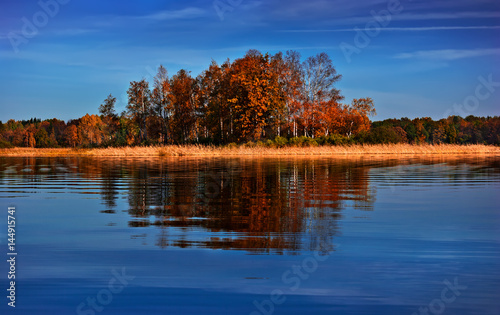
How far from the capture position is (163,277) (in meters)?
5.98

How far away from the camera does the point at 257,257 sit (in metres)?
6.84

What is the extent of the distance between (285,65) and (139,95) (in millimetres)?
30055

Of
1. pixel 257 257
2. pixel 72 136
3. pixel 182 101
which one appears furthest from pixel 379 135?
pixel 72 136

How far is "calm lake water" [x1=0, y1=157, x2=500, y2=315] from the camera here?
523 cm

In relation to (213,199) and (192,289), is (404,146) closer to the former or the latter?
(213,199)

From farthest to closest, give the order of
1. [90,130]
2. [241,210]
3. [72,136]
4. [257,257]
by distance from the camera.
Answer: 1. [72,136]
2. [90,130]
3. [241,210]
4. [257,257]

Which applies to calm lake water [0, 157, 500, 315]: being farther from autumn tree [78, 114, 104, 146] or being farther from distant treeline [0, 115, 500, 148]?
autumn tree [78, 114, 104, 146]

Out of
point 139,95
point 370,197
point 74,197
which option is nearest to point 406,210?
point 370,197

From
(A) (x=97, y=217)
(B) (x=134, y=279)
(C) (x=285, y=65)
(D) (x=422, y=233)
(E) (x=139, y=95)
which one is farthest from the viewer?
(E) (x=139, y=95)

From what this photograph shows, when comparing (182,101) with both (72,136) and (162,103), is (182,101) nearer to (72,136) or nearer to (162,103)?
(162,103)

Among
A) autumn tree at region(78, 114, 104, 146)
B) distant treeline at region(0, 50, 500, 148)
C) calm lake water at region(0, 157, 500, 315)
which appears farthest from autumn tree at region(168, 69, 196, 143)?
autumn tree at region(78, 114, 104, 146)

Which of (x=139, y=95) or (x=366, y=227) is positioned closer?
(x=366, y=227)

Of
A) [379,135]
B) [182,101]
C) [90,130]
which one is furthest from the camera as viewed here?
[90,130]

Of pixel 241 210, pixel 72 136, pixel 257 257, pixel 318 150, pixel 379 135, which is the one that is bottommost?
pixel 257 257
